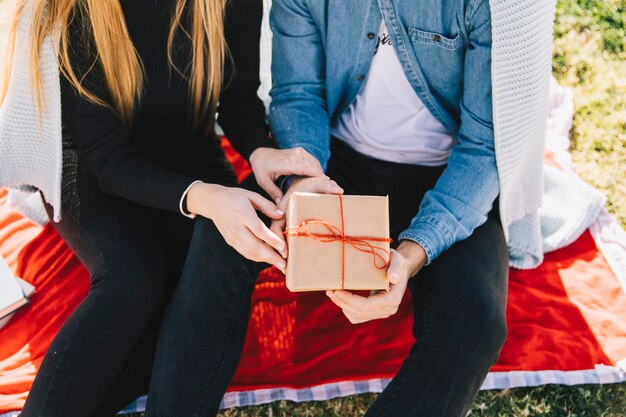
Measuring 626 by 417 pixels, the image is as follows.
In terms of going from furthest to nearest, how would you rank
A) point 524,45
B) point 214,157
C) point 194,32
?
point 214,157 < point 194,32 < point 524,45

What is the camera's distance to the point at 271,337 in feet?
6.50

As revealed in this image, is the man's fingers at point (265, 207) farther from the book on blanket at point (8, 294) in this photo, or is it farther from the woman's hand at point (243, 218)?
the book on blanket at point (8, 294)

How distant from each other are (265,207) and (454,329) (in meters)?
0.56

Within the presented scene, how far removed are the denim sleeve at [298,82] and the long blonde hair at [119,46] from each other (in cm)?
18

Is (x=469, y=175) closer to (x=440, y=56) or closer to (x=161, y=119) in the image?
(x=440, y=56)

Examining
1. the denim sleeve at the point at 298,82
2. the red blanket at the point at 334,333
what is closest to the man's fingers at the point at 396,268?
the denim sleeve at the point at 298,82

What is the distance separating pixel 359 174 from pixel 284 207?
1.22 ft

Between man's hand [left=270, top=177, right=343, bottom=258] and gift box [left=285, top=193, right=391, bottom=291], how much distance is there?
0.15 m

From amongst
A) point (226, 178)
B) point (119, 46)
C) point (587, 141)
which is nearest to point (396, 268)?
point (226, 178)

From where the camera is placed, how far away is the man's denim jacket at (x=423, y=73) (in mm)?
1587

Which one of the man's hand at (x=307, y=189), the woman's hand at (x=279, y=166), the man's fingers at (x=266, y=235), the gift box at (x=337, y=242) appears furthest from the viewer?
the woman's hand at (x=279, y=166)

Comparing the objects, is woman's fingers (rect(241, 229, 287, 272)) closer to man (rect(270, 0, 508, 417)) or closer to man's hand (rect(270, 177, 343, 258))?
man's hand (rect(270, 177, 343, 258))

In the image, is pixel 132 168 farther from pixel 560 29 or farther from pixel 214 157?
pixel 560 29

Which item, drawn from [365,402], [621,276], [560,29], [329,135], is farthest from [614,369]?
[560,29]
